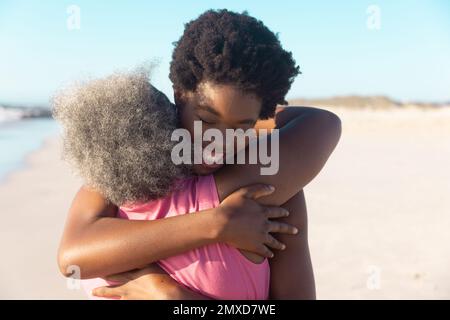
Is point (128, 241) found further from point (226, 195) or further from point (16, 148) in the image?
point (16, 148)

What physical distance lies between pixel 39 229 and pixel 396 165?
762 cm

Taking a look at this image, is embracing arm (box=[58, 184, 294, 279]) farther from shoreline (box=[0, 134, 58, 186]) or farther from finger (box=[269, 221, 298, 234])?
shoreline (box=[0, 134, 58, 186])

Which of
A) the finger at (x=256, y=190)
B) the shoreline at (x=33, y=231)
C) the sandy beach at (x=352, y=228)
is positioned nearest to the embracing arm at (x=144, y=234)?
the finger at (x=256, y=190)

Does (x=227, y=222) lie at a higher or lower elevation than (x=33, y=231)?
higher

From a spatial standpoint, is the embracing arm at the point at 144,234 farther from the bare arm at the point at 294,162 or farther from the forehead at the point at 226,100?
the forehead at the point at 226,100

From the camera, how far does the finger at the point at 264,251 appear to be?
61.9 inches

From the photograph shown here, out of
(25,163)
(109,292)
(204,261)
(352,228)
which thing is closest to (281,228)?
(204,261)

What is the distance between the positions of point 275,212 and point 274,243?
92 mm

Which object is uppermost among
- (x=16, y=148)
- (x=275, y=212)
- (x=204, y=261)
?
(x=275, y=212)

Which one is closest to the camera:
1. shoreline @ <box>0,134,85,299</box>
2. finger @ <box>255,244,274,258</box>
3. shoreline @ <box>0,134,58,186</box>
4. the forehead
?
finger @ <box>255,244,274,258</box>

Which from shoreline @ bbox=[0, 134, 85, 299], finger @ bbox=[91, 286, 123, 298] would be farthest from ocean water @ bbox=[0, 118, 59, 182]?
finger @ bbox=[91, 286, 123, 298]

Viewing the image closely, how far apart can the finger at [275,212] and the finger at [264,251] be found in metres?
0.09

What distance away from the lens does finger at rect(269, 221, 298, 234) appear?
1.62m

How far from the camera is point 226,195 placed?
1585 millimetres
